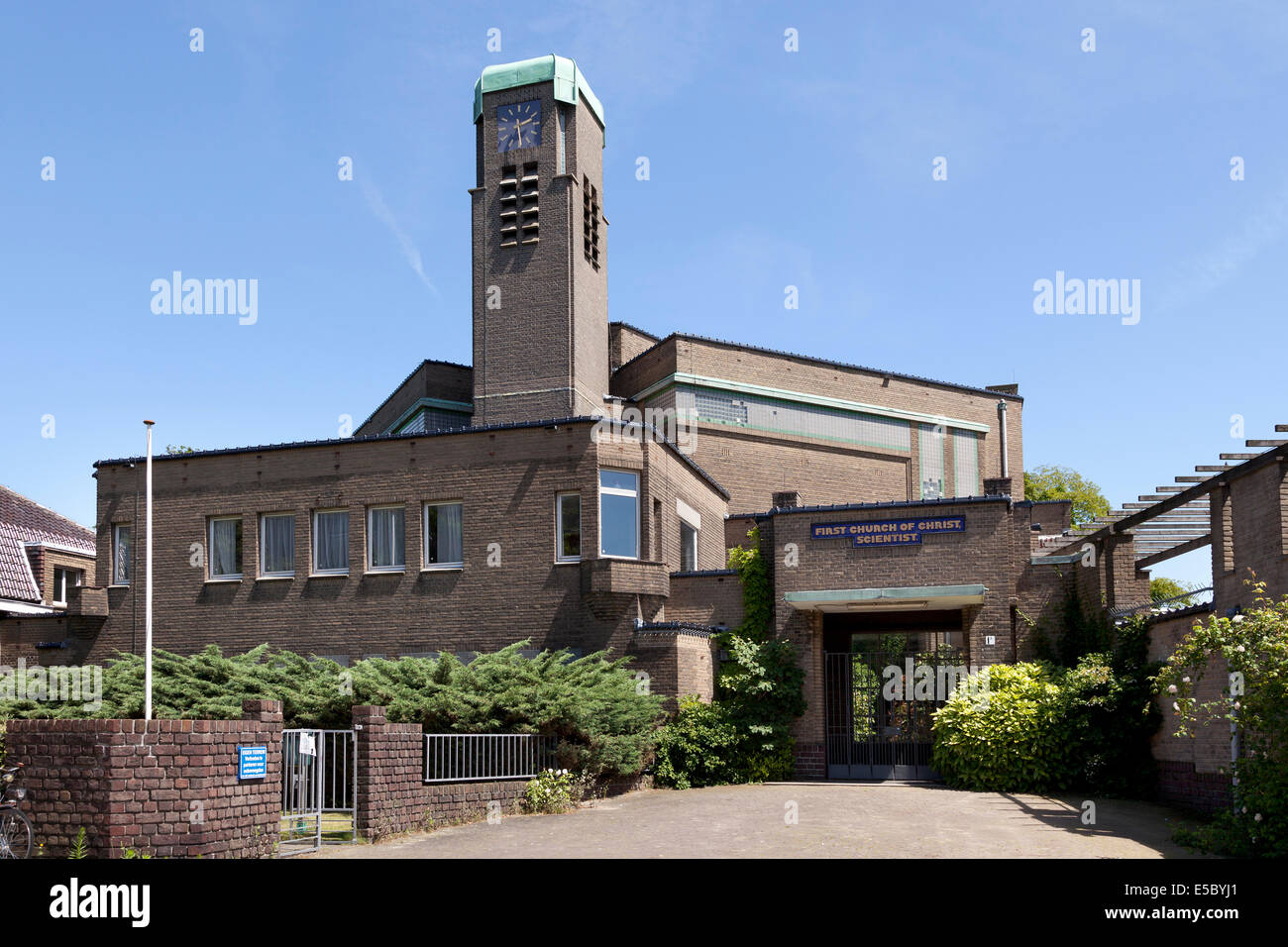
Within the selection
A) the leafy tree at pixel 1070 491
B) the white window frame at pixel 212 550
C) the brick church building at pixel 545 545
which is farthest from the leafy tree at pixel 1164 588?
the white window frame at pixel 212 550

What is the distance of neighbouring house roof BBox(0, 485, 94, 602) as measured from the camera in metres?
32.8

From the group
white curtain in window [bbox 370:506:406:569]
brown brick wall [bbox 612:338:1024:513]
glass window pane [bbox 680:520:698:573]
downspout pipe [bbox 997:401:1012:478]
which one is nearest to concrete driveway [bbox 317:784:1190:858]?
glass window pane [bbox 680:520:698:573]

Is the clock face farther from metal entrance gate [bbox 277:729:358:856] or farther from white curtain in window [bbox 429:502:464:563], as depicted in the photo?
metal entrance gate [bbox 277:729:358:856]

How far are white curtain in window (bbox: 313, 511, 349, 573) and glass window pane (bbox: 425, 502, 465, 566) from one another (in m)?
1.88

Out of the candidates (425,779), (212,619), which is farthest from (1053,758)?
(212,619)

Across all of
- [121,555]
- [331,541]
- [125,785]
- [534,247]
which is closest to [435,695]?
[125,785]

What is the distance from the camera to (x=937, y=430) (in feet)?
130

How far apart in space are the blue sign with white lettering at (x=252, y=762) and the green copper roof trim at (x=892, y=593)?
1223 centimetres

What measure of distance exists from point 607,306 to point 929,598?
15.1m

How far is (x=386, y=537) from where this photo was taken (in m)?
24.5

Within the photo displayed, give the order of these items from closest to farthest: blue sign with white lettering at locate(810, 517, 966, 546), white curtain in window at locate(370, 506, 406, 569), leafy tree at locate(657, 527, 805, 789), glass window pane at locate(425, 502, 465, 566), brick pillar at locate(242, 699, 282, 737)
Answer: brick pillar at locate(242, 699, 282, 737), leafy tree at locate(657, 527, 805, 789), blue sign with white lettering at locate(810, 517, 966, 546), glass window pane at locate(425, 502, 465, 566), white curtain in window at locate(370, 506, 406, 569)
